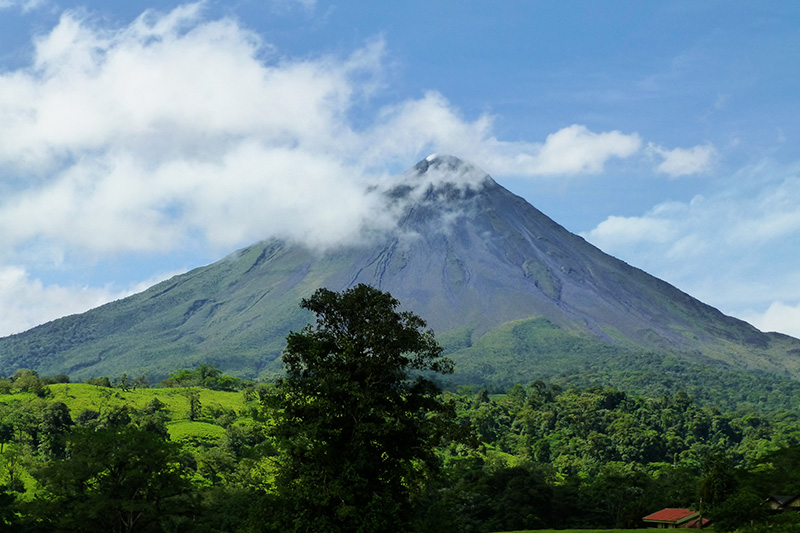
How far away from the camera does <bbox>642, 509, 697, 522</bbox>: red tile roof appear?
42.6 metres

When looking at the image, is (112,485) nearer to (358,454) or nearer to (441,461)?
(358,454)

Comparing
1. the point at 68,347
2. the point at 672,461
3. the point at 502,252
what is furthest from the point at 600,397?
the point at 68,347

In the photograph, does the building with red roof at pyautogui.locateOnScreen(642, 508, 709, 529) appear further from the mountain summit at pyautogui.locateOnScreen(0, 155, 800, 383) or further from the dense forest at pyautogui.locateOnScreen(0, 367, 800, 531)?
the mountain summit at pyautogui.locateOnScreen(0, 155, 800, 383)

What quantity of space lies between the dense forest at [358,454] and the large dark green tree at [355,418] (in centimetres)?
5

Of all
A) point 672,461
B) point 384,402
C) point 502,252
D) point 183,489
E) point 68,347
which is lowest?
point 672,461

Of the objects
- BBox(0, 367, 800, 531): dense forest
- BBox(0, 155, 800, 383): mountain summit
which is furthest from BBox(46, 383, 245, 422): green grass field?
BBox(0, 155, 800, 383): mountain summit

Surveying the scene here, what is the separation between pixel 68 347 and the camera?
19500 centimetres

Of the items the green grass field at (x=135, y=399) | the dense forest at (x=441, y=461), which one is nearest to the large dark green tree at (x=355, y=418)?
the dense forest at (x=441, y=461)

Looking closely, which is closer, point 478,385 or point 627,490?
point 627,490

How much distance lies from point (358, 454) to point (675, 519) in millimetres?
24815

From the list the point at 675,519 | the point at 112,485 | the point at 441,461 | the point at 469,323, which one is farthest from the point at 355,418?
the point at 469,323

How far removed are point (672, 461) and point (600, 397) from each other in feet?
57.0

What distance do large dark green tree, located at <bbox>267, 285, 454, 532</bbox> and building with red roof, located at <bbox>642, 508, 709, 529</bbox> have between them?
20.9 meters

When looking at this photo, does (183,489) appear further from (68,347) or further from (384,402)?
(68,347)
